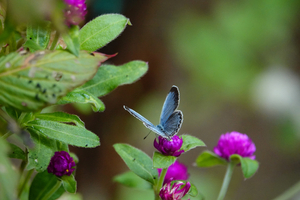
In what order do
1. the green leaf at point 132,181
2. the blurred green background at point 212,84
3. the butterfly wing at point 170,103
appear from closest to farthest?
the butterfly wing at point 170,103 → the green leaf at point 132,181 → the blurred green background at point 212,84

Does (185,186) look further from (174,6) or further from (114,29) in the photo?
(174,6)

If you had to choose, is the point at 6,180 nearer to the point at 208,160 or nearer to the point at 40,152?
the point at 40,152

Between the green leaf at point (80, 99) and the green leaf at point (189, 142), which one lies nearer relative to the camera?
the green leaf at point (80, 99)

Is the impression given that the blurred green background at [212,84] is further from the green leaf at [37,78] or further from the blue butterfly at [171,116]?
the green leaf at [37,78]

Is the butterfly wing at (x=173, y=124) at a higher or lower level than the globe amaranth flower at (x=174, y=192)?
higher

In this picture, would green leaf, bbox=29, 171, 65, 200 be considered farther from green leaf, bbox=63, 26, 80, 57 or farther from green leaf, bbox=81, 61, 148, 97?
green leaf, bbox=63, 26, 80, 57

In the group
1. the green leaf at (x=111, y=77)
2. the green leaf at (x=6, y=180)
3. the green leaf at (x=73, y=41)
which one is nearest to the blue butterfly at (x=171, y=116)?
the green leaf at (x=111, y=77)
